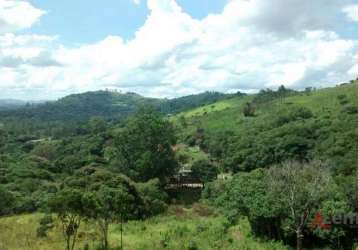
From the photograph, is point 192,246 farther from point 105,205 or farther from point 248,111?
point 248,111

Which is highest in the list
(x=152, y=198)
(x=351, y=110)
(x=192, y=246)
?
(x=351, y=110)

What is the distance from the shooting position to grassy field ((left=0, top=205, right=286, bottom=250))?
31.2 metres

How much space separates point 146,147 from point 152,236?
2950cm

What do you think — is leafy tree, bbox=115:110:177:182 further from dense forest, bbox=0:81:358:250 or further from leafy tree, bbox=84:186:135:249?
leafy tree, bbox=84:186:135:249

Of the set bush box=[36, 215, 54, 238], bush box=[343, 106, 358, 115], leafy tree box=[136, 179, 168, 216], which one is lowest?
bush box=[36, 215, 54, 238]

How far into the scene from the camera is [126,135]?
64938 millimetres

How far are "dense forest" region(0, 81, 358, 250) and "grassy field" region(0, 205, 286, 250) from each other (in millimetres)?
96

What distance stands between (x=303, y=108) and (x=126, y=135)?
63.9 m

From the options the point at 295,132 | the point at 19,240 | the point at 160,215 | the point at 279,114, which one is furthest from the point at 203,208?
the point at 279,114

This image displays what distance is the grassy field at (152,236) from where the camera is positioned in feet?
102

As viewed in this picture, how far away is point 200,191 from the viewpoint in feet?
213

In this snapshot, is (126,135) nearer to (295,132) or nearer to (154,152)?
(154,152)

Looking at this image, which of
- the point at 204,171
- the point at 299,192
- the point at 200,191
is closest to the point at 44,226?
the point at 299,192

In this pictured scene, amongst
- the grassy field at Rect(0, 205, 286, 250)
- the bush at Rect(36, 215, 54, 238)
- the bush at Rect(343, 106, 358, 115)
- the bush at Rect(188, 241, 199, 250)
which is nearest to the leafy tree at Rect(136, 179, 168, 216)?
the grassy field at Rect(0, 205, 286, 250)
